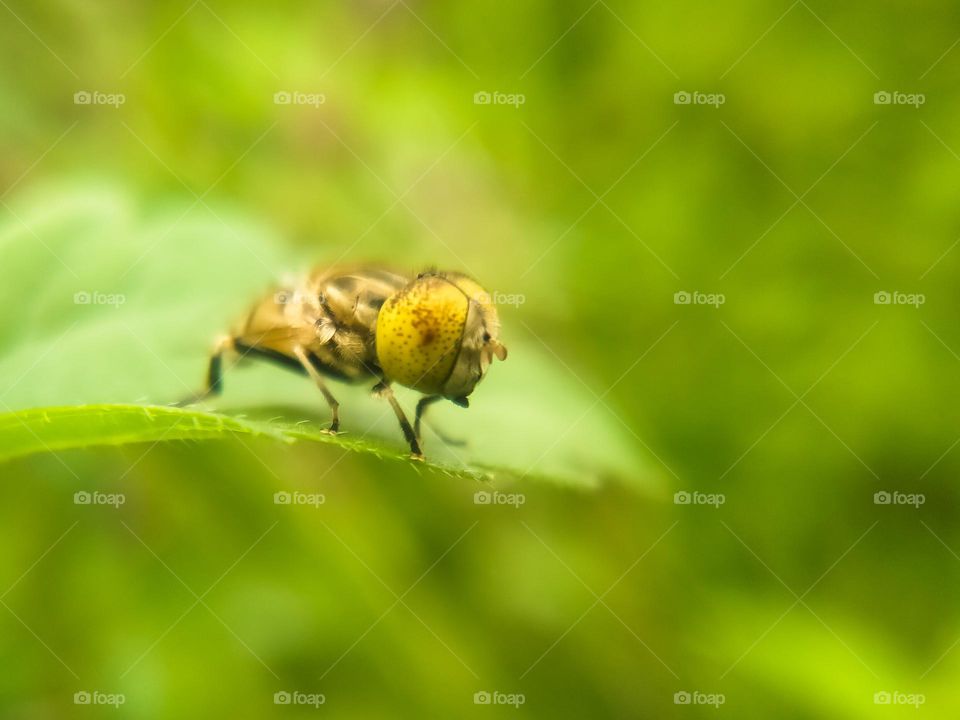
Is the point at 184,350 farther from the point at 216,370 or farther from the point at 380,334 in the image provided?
the point at 380,334

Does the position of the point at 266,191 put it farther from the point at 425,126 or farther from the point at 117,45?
the point at 117,45

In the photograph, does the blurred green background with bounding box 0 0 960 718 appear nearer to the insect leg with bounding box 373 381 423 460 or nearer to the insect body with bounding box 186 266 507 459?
the insect body with bounding box 186 266 507 459

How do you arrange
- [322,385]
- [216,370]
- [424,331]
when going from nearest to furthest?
[424,331] < [322,385] < [216,370]

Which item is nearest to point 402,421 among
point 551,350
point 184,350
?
point 184,350

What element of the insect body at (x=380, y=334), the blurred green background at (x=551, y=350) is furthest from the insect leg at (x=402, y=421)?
the blurred green background at (x=551, y=350)

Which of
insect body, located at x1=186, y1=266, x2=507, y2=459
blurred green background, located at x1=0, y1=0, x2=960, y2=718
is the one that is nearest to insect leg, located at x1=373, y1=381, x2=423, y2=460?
insect body, located at x1=186, y1=266, x2=507, y2=459

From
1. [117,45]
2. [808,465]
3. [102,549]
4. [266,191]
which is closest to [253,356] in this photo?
[102,549]
